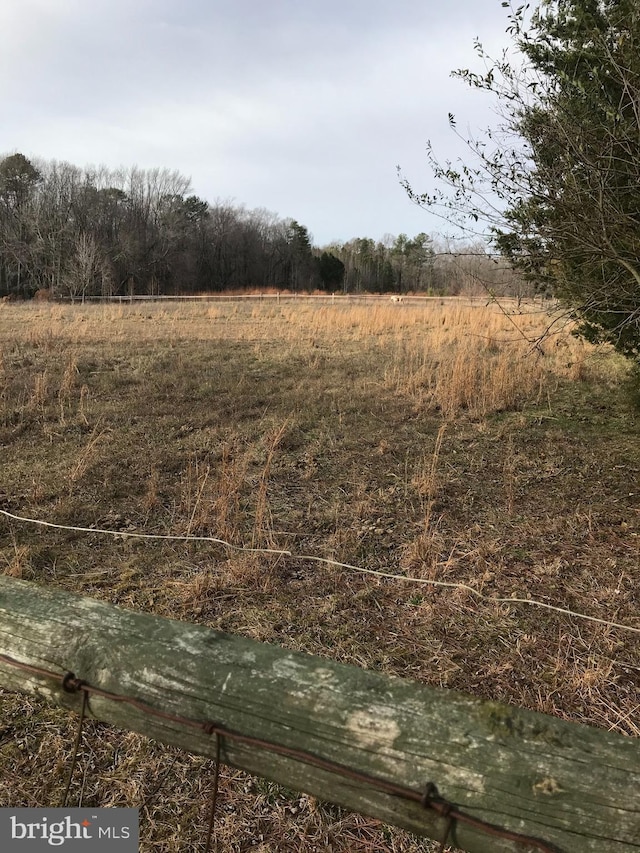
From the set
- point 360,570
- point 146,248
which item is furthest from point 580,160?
point 146,248

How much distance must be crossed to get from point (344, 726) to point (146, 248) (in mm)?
53149

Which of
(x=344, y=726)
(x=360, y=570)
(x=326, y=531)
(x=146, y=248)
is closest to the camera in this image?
(x=344, y=726)

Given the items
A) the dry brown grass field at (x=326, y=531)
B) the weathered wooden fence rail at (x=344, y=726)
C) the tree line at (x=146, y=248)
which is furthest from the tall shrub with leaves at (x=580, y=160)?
the tree line at (x=146, y=248)

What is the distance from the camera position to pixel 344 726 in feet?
2.95

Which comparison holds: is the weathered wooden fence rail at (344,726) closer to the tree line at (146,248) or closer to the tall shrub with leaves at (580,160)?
the tall shrub with leaves at (580,160)

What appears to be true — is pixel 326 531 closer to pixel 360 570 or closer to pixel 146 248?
pixel 360 570

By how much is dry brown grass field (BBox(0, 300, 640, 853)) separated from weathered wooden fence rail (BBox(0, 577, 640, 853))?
1131 millimetres

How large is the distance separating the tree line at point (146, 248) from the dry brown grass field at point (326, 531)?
87.5 ft

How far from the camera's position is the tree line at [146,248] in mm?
41969

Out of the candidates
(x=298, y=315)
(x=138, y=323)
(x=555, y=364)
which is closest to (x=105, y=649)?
(x=555, y=364)

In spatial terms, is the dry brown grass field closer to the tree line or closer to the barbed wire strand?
the barbed wire strand

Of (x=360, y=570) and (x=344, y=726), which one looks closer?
(x=344, y=726)

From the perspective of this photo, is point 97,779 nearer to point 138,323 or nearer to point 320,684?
point 320,684

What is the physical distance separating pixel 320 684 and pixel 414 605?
2.26 metres
